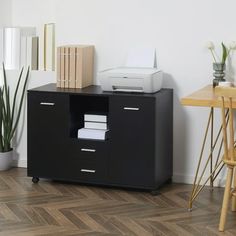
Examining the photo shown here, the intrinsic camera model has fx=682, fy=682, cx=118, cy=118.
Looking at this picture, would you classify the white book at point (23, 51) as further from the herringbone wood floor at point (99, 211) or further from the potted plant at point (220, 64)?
the potted plant at point (220, 64)

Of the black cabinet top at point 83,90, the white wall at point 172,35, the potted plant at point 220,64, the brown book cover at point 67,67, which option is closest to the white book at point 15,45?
the white wall at point 172,35

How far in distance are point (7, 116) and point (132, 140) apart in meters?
Answer: 1.21

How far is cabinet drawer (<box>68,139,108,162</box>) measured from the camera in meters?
5.05

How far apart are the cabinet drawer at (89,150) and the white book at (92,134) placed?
4 cm

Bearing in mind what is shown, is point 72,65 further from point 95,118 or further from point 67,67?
point 95,118

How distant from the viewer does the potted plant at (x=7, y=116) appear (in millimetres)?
5586

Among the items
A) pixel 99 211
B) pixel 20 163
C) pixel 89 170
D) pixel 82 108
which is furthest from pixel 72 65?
pixel 99 211

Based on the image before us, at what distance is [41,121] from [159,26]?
1.16m

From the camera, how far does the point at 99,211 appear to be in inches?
180

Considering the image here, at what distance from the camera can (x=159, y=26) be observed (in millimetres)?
5223

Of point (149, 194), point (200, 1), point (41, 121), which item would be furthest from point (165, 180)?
point (200, 1)

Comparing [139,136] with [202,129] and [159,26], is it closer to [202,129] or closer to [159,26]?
[202,129]

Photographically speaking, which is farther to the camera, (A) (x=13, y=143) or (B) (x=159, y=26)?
(A) (x=13, y=143)

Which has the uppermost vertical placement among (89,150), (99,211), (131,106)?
(131,106)
